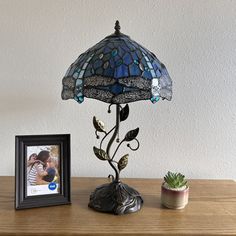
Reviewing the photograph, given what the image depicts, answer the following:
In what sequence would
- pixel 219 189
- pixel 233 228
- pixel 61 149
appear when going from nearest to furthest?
pixel 233 228 < pixel 61 149 < pixel 219 189

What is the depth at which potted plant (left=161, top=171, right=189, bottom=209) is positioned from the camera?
76cm

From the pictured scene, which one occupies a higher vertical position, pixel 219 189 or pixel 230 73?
pixel 230 73

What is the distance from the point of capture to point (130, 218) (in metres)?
0.71

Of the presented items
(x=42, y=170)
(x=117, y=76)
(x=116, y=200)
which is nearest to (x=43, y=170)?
(x=42, y=170)

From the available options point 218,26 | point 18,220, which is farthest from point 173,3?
point 18,220

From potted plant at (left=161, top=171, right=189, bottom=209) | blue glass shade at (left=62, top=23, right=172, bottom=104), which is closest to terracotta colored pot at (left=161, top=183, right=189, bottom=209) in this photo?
potted plant at (left=161, top=171, right=189, bottom=209)

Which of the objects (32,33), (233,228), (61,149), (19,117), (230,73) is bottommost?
(233,228)

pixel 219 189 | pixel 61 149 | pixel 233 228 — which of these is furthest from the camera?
pixel 219 189

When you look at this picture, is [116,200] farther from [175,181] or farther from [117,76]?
[117,76]

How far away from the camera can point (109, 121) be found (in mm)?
1026

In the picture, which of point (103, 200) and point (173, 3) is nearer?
point (103, 200)

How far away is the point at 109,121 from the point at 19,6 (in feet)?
1.70

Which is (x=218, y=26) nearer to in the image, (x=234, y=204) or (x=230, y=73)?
(x=230, y=73)

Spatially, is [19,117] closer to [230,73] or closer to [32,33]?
[32,33]
